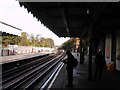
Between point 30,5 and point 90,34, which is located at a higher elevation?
point 30,5

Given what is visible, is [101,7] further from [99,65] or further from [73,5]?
[99,65]

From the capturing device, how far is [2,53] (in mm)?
A: 53844

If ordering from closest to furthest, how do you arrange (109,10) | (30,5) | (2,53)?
(30,5) < (109,10) < (2,53)

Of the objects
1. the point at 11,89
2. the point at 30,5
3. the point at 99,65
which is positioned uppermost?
the point at 30,5

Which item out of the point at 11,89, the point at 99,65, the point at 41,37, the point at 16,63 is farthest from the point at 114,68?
the point at 41,37

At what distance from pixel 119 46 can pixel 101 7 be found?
12837mm

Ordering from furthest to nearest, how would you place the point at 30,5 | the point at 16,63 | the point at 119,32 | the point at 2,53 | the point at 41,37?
the point at 41,37, the point at 2,53, the point at 16,63, the point at 119,32, the point at 30,5

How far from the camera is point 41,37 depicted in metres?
171

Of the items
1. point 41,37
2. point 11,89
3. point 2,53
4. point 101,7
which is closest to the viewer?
point 101,7

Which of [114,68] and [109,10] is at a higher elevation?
[109,10]

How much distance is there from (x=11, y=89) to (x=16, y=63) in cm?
2050

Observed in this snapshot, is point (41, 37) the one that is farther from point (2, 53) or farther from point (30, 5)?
point (30, 5)

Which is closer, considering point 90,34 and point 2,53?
point 90,34

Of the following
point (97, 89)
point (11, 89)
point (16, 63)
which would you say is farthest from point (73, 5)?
point (16, 63)
